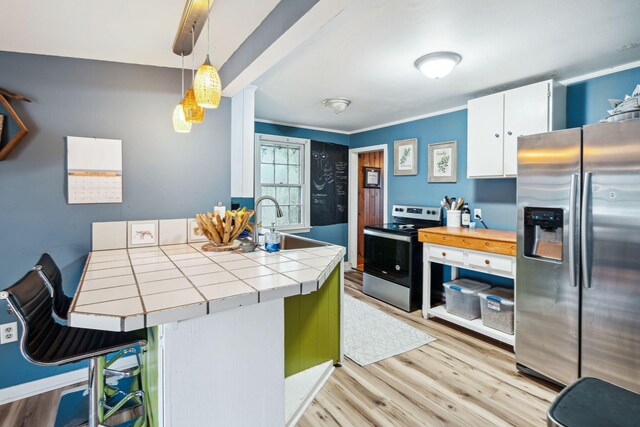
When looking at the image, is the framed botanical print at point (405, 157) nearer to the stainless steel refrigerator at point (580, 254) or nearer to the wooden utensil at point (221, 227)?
the stainless steel refrigerator at point (580, 254)

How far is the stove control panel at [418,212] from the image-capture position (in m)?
3.71

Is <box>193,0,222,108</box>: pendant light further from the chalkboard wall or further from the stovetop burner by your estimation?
the chalkboard wall

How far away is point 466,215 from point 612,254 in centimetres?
160

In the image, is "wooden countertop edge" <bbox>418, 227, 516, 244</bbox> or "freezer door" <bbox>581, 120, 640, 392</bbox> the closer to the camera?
"freezer door" <bbox>581, 120, 640, 392</bbox>

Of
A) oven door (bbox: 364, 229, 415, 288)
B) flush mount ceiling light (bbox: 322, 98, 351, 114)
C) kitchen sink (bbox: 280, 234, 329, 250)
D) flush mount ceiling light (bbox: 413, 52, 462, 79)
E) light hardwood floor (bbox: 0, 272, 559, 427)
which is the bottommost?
light hardwood floor (bbox: 0, 272, 559, 427)


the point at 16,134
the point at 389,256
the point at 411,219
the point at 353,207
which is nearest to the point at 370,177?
the point at 353,207

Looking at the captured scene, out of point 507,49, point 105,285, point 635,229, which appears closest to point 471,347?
point 635,229

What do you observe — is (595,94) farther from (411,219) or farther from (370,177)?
(370,177)

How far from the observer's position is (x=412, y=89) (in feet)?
9.51

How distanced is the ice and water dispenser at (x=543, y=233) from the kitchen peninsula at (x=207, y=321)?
146 centimetres

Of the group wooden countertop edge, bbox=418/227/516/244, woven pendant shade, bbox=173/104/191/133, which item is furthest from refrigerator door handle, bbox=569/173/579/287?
woven pendant shade, bbox=173/104/191/133

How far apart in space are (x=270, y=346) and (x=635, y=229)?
198cm

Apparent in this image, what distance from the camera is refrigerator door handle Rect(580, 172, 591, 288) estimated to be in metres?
1.88

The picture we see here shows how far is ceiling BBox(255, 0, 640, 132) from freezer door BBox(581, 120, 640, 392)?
59 cm
